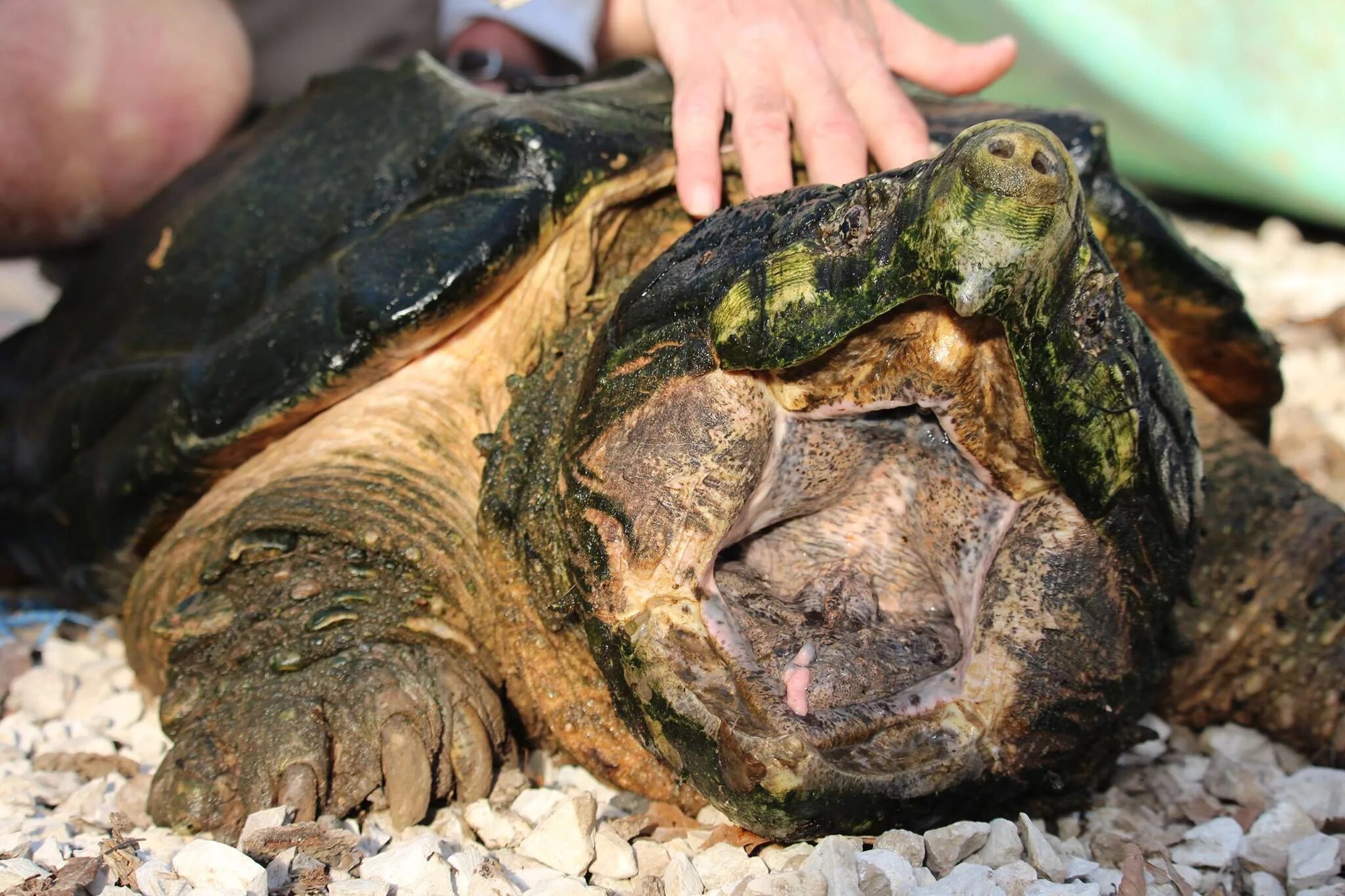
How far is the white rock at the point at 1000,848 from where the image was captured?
1.69 meters

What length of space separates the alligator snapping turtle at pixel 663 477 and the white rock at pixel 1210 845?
18 cm

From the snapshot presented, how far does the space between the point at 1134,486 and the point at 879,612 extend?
1.44ft

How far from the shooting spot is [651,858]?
1752mm

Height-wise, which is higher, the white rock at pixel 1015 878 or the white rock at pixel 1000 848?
the white rock at pixel 1015 878

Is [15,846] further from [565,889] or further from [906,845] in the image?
[906,845]

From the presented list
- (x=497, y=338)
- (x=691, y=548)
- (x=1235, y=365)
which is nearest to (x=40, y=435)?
(x=497, y=338)

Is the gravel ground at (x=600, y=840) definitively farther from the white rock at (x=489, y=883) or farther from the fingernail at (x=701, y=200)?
the fingernail at (x=701, y=200)

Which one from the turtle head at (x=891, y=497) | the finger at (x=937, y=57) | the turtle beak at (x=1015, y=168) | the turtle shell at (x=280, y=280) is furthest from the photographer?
the finger at (x=937, y=57)

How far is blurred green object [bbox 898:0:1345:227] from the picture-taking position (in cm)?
429

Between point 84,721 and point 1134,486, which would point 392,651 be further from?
point 1134,486

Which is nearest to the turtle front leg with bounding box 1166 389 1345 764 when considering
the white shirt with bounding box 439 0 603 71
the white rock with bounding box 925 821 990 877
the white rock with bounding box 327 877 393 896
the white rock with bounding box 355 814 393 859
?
the white rock with bounding box 925 821 990 877

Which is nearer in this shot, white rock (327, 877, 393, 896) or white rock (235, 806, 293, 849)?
white rock (327, 877, 393, 896)

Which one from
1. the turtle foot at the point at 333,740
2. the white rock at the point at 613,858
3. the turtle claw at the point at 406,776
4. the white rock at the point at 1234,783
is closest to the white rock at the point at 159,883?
the turtle foot at the point at 333,740

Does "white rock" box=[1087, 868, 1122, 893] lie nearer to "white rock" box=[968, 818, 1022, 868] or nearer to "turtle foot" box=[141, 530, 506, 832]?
"white rock" box=[968, 818, 1022, 868]
